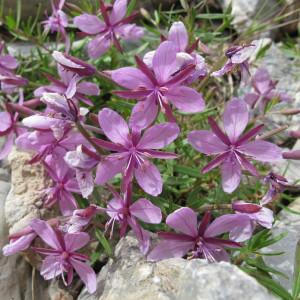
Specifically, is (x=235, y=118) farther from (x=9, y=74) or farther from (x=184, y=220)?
(x=9, y=74)

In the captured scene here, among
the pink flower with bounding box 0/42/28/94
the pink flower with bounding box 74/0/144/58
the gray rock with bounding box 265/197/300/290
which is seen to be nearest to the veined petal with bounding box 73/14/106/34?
the pink flower with bounding box 74/0/144/58

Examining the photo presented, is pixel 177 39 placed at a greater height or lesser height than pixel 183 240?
greater

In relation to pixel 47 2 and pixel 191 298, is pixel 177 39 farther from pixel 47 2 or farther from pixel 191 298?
pixel 47 2

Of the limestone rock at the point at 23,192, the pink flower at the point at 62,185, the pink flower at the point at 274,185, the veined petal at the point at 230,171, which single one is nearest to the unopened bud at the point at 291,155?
the pink flower at the point at 274,185

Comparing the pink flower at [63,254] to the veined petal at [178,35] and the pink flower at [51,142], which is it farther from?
the veined petal at [178,35]

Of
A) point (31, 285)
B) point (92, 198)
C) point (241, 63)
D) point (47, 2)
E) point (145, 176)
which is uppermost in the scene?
point (241, 63)

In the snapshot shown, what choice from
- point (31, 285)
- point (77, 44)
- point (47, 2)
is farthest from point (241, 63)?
point (47, 2)

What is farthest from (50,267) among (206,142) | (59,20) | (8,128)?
(59,20)

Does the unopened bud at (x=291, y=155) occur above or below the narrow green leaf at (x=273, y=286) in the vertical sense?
above
